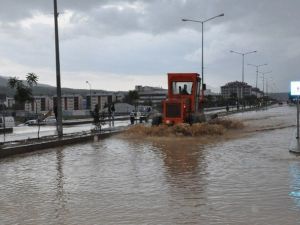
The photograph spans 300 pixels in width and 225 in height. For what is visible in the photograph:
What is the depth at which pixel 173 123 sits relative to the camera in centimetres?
2883

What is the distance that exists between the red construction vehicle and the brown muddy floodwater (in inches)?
345

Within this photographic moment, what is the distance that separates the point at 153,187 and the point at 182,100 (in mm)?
17345

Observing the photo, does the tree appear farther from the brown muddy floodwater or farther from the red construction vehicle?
the brown muddy floodwater

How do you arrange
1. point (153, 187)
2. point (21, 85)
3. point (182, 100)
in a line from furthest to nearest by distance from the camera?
point (21, 85) < point (182, 100) < point (153, 187)

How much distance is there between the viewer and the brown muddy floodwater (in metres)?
9.10

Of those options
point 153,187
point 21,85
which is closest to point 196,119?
point 153,187

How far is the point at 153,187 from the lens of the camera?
39.3 ft

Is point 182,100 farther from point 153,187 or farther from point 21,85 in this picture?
point 21,85

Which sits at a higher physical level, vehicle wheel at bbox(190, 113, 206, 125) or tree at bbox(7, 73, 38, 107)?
tree at bbox(7, 73, 38, 107)

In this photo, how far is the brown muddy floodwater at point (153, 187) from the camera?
9.10 metres

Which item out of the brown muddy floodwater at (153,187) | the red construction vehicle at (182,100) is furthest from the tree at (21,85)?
the brown muddy floodwater at (153,187)

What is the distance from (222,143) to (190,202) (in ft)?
44.7

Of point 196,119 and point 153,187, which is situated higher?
point 196,119

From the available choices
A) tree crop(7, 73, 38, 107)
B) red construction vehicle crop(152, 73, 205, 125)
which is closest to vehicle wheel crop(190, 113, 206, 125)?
red construction vehicle crop(152, 73, 205, 125)
